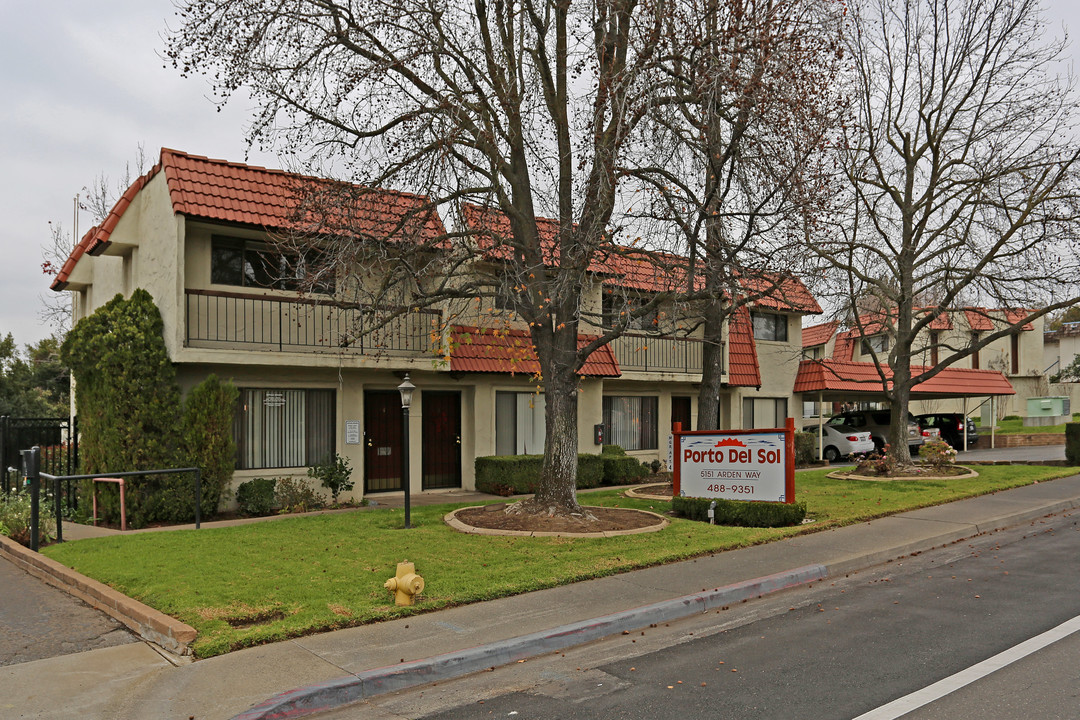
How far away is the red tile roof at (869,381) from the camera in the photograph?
25484 mm

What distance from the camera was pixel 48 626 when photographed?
24.1 feet

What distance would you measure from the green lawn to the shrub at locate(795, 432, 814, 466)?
11.4 metres

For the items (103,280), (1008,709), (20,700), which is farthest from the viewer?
(103,280)

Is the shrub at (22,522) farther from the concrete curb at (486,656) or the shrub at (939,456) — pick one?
the shrub at (939,456)

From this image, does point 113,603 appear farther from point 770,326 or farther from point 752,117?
point 770,326

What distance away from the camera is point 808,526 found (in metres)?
12.1

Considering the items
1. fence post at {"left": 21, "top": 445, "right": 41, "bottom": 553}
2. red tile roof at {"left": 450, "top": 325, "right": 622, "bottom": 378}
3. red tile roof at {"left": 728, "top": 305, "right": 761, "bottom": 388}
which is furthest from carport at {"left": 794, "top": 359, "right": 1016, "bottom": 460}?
fence post at {"left": 21, "top": 445, "right": 41, "bottom": 553}

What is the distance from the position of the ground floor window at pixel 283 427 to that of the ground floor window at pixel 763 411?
13.9m

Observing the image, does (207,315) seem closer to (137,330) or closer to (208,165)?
(137,330)

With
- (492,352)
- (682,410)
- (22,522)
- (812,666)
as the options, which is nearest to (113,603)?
(22,522)

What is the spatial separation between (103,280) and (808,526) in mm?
15959

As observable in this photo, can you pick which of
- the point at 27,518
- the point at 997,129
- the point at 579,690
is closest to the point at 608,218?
the point at 579,690

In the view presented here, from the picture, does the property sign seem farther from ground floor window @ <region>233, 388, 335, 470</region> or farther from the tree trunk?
ground floor window @ <region>233, 388, 335, 470</region>

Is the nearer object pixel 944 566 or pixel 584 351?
pixel 944 566
